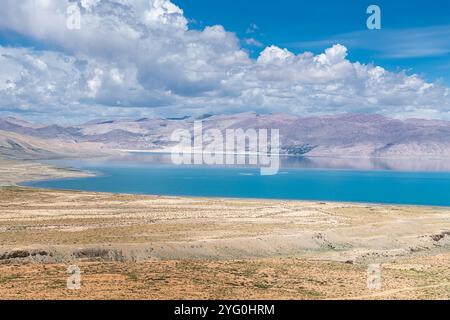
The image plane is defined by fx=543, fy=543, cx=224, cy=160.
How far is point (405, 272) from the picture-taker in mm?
50938

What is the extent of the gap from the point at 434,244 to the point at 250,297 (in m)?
41.0

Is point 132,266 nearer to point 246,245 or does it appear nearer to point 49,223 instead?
point 246,245

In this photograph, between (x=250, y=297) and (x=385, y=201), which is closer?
(x=250, y=297)

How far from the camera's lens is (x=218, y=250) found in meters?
58.7

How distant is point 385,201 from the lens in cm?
A: 13375

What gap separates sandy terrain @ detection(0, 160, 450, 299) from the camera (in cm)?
4091

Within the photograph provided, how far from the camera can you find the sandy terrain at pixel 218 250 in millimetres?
40906

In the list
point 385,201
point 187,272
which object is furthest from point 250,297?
point 385,201
